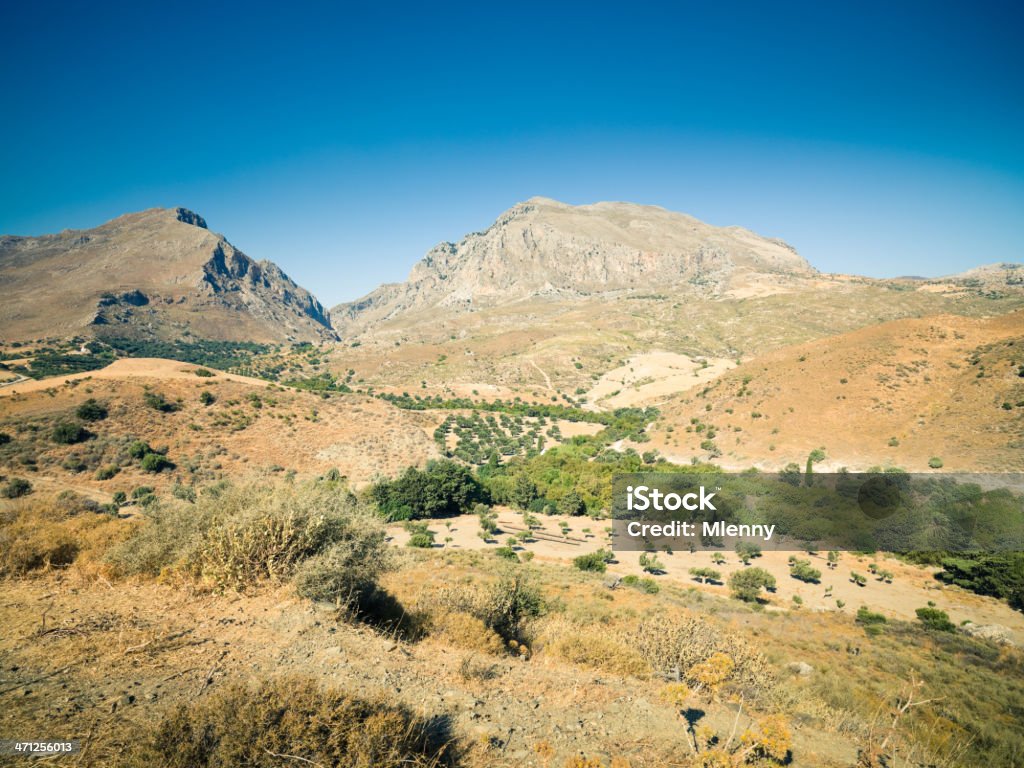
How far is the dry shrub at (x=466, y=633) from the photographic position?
371 inches

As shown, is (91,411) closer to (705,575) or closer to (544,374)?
(705,575)

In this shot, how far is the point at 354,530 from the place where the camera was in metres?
10.5

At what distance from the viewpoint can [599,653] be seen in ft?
32.4

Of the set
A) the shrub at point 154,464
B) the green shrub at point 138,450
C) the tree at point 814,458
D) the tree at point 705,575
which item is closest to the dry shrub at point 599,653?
the tree at point 705,575

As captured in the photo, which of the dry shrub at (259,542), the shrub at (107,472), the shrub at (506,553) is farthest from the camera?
the shrub at (107,472)

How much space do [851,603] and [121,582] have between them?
33.7 m

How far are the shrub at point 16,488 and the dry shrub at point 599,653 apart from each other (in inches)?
1617

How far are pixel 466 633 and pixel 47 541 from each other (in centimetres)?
992

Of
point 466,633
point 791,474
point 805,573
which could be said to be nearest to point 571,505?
point 805,573

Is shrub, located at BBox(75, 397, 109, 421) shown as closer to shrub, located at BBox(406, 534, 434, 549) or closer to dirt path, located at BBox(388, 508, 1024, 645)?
dirt path, located at BBox(388, 508, 1024, 645)

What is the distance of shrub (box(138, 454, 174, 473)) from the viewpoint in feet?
129

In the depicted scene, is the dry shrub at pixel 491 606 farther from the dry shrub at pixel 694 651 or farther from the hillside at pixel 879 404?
the hillside at pixel 879 404

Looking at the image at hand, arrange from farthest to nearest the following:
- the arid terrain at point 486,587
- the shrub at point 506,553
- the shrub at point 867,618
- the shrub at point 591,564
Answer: the shrub at point 506,553 → the shrub at point 591,564 → the shrub at point 867,618 → the arid terrain at point 486,587

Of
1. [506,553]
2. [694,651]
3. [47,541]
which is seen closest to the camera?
[47,541]
